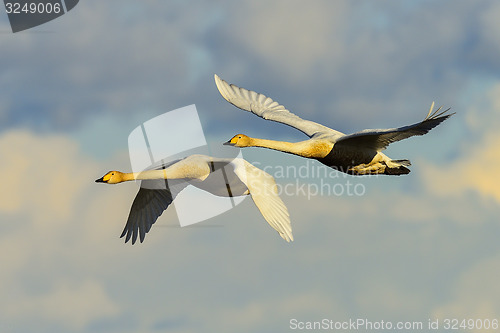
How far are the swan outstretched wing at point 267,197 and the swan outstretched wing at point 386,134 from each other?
207cm

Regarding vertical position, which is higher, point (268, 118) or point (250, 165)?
point (268, 118)

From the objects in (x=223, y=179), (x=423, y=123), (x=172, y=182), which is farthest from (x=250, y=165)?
(x=423, y=123)

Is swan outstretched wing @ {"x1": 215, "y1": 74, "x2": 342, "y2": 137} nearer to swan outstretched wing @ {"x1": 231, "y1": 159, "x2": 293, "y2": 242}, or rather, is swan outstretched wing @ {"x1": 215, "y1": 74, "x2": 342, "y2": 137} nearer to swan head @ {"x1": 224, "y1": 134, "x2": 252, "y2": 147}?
swan head @ {"x1": 224, "y1": 134, "x2": 252, "y2": 147}

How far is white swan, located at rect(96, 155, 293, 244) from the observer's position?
19.0 metres

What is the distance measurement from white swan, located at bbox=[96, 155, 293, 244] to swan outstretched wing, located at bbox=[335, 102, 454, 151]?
85.7 inches

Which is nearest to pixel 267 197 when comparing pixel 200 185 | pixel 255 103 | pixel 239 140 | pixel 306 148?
pixel 306 148

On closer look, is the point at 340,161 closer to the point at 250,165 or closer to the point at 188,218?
the point at 250,165

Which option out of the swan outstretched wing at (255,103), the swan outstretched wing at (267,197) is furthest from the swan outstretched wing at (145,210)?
the swan outstretched wing at (267,197)

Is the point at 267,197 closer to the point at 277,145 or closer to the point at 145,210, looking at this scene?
the point at 277,145

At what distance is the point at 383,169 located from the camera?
71.8 feet

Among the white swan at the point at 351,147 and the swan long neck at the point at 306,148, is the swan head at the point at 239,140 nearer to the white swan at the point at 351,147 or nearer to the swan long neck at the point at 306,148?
the white swan at the point at 351,147

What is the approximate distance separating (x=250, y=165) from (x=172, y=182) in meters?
2.35

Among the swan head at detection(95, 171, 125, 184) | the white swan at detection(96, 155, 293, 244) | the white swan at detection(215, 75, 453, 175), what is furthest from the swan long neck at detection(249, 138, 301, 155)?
the swan head at detection(95, 171, 125, 184)

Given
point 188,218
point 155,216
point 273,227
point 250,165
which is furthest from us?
point 155,216
